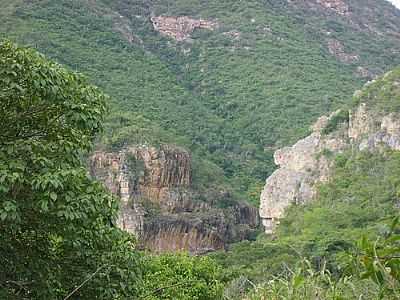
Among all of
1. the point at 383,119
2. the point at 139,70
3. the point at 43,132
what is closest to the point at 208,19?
the point at 139,70

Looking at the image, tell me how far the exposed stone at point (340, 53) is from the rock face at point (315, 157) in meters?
35.4

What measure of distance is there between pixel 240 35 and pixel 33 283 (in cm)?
6994

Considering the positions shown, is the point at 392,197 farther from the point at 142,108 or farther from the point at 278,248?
the point at 142,108

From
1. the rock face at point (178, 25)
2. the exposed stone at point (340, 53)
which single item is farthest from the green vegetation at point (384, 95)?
the rock face at point (178, 25)

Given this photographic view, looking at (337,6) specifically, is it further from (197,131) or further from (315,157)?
(315,157)

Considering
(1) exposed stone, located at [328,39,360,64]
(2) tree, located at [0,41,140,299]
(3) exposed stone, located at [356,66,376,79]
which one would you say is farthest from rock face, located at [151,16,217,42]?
(2) tree, located at [0,41,140,299]

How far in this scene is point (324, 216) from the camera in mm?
33969

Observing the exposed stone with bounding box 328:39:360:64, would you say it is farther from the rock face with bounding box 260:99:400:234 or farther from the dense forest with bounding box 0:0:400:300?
the rock face with bounding box 260:99:400:234

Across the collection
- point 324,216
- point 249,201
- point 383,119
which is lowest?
point 249,201

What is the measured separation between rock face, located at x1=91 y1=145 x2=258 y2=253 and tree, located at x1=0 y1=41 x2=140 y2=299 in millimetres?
28951

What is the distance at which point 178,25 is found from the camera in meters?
79.6

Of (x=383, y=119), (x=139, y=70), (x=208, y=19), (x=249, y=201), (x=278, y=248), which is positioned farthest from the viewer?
(x=208, y=19)

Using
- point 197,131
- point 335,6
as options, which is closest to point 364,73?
point 335,6

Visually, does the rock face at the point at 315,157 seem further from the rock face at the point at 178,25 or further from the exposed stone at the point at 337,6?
the exposed stone at the point at 337,6
